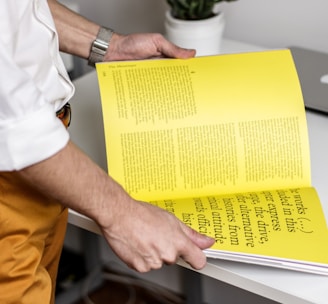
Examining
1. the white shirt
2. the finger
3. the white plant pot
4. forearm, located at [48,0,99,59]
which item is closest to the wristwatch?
forearm, located at [48,0,99,59]

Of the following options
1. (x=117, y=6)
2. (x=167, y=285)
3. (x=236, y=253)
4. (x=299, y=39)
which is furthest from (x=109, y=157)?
(x=167, y=285)

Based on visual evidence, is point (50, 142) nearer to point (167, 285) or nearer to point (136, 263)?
point (136, 263)

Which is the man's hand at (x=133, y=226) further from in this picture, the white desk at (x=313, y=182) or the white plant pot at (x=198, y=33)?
the white plant pot at (x=198, y=33)

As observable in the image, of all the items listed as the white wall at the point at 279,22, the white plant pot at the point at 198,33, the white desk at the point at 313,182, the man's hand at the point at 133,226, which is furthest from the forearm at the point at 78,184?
the white wall at the point at 279,22

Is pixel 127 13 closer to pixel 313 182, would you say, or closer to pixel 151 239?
pixel 313 182

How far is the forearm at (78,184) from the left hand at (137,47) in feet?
1.22

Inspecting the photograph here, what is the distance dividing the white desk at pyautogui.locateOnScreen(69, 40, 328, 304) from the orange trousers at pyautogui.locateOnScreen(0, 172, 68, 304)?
0.07 meters

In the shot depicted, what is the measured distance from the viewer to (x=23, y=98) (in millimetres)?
823

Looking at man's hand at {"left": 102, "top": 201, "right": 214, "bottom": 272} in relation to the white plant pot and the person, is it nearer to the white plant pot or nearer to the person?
the person

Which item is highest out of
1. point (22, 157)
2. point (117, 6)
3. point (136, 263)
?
point (22, 157)

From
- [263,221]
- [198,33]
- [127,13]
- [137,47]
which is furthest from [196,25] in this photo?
[263,221]

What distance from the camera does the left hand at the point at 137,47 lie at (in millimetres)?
1240

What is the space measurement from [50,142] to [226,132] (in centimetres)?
30

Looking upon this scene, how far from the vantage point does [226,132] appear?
1.05 m
